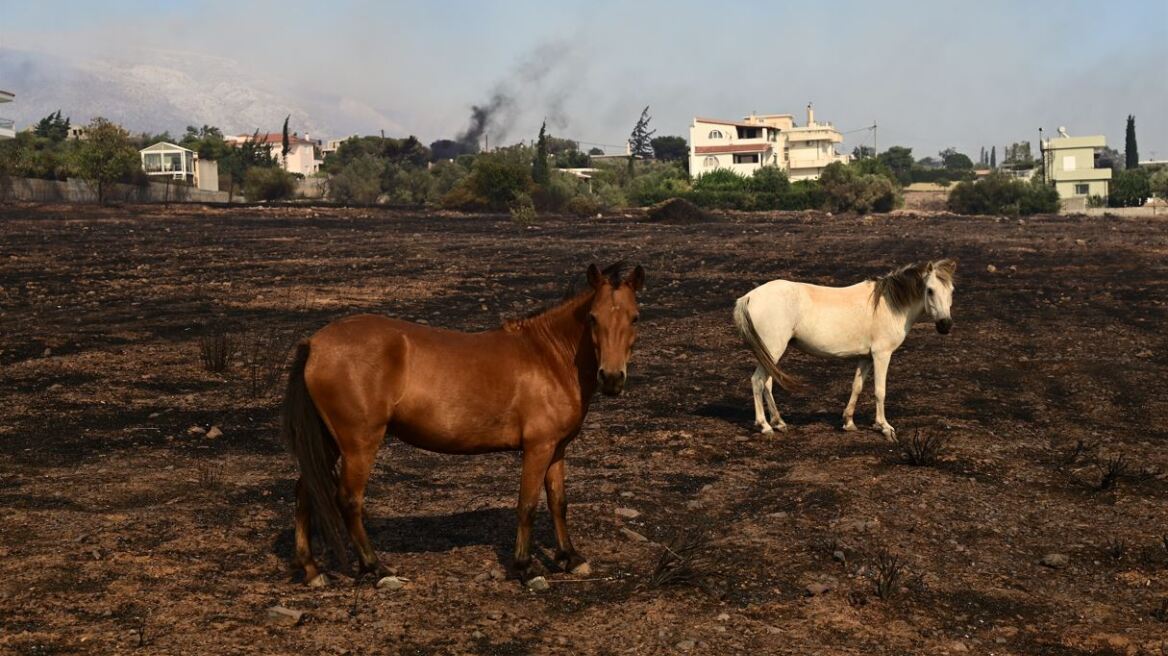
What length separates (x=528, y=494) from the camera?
791 centimetres

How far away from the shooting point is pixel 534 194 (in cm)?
6688

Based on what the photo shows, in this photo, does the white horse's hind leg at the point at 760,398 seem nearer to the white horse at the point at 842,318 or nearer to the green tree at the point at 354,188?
the white horse at the point at 842,318

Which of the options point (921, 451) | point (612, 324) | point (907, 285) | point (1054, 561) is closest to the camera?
point (612, 324)

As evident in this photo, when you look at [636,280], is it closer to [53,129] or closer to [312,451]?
[312,451]

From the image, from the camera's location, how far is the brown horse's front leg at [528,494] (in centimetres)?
789

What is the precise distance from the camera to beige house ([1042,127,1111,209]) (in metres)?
110

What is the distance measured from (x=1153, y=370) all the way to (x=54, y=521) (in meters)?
15.1

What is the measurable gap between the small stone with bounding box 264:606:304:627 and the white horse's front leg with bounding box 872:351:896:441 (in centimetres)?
760

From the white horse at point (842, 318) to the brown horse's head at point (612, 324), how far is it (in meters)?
5.95

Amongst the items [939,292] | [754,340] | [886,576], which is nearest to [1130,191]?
[939,292]

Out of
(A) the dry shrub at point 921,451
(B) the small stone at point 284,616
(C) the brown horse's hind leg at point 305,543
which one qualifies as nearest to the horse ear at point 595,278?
(C) the brown horse's hind leg at point 305,543

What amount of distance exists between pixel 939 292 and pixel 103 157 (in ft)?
Result: 190

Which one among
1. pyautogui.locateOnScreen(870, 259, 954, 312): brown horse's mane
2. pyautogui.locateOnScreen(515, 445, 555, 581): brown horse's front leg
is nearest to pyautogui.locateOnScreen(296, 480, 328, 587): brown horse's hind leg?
pyautogui.locateOnScreen(515, 445, 555, 581): brown horse's front leg

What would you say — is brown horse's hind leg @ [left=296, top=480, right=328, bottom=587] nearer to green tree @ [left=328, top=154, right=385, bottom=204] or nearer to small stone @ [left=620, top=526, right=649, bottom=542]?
small stone @ [left=620, top=526, right=649, bottom=542]
